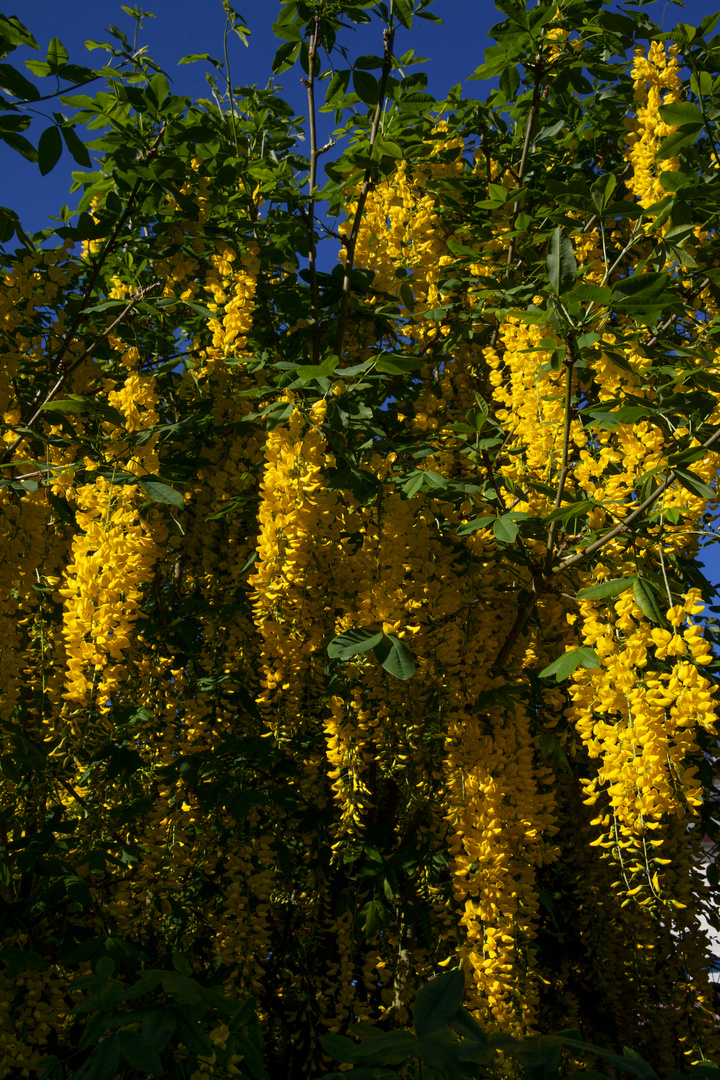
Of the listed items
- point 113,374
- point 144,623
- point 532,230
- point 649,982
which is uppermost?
point 532,230

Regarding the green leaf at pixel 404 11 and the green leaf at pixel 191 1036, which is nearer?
the green leaf at pixel 191 1036

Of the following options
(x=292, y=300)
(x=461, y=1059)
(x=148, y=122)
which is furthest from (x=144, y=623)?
(x=461, y=1059)

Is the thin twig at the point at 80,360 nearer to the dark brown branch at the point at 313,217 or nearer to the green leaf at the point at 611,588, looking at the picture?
the dark brown branch at the point at 313,217

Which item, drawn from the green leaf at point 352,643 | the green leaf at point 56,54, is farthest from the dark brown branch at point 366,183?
the green leaf at point 352,643

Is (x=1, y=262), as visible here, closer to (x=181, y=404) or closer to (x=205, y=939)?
(x=181, y=404)

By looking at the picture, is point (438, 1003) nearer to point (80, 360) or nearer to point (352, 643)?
point (352, 643)

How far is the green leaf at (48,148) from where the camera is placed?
241 cm

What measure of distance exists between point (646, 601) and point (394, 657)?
0.65m

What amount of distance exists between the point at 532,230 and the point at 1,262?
7.13ft

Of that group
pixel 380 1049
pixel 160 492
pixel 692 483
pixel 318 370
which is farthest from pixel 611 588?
pixel 160 492

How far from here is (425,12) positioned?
2.69 meters

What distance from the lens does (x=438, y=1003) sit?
1.11m

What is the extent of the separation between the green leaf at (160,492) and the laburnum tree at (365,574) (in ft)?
0.09

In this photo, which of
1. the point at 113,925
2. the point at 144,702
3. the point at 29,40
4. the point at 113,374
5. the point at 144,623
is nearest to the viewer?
the point at 29,40
